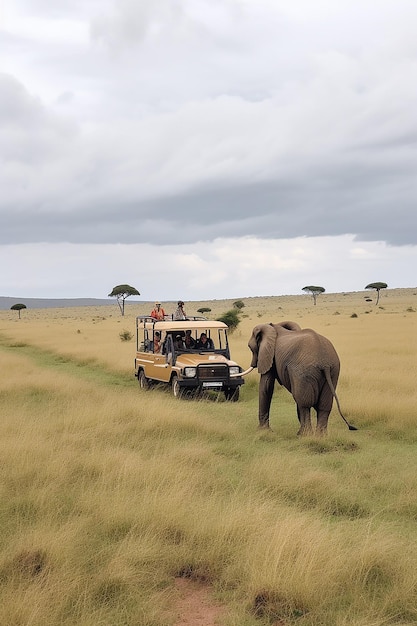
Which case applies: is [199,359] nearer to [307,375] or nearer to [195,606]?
[307,375]

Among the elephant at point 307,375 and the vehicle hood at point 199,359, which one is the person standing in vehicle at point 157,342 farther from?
the elephant at point 307,375

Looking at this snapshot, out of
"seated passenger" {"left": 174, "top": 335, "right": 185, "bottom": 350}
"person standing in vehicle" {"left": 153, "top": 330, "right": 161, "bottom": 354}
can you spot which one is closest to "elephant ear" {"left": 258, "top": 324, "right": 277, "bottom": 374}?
"seated passenger" {"left": 174, "top": 335, "right": 185, "bottom": 350}

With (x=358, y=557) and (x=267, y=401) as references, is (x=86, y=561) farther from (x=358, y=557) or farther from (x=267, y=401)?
(x=267, y=401)

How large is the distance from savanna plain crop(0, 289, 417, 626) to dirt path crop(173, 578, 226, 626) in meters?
0.06

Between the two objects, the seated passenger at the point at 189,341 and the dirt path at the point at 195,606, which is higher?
the seated passenger at the point at 189,341

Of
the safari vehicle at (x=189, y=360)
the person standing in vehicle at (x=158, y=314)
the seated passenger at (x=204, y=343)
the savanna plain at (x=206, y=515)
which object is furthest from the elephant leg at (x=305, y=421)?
the person standing in vehicle at (x=158, y=314)

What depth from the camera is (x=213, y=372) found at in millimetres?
15266

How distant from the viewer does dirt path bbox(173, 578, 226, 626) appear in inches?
187

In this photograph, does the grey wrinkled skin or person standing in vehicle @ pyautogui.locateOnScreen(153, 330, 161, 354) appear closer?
the grey wrinkled skin

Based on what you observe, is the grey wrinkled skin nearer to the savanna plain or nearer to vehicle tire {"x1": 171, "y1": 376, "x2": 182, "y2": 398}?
the savanna plain

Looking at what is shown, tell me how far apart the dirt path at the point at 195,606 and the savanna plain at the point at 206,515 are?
0.06 metres

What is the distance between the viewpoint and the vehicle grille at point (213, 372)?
15.2 metres

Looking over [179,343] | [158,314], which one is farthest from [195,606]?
[158,314]

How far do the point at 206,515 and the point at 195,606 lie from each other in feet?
4.83
